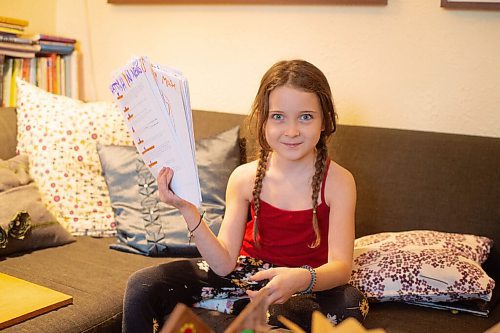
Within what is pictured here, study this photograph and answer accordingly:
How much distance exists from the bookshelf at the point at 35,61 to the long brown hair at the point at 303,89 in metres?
1.28

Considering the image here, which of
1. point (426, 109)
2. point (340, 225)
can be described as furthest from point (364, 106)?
point (340, 225)

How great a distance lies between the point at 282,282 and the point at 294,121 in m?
0.46

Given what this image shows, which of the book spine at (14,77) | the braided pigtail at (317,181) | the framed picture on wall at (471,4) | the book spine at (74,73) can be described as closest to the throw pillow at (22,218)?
the book spine at (14,77)

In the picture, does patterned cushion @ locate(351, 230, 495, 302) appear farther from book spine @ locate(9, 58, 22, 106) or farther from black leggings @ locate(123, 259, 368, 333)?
book spine @ locate(9, 58, 22, 106)

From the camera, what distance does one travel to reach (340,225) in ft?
5.46

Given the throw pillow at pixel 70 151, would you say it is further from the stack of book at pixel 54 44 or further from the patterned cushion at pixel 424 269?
the patterned cushion at pixel 424 269

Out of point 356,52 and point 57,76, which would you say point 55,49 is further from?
point 356,52

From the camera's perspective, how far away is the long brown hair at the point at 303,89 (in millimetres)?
1715

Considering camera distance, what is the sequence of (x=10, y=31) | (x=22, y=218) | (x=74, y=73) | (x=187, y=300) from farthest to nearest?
1. (x=74, y=73)
2. (x=10, y=31)
3. (x=22, y=218)
4. (x=187, y=300)

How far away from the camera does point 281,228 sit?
1766 millimetres

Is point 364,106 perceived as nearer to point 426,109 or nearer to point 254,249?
point 426,109

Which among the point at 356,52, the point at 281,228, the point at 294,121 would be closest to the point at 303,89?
the point at 294,121

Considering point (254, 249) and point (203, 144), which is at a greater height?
point (203, 144)

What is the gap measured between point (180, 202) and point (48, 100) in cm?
114
